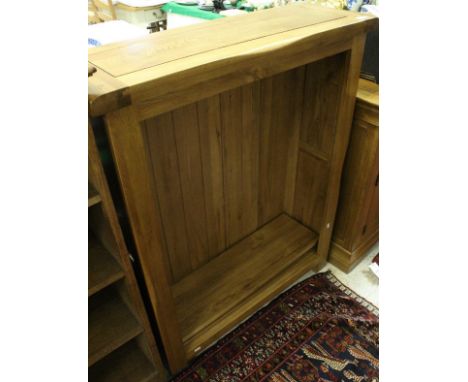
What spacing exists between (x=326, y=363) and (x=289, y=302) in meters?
0.30

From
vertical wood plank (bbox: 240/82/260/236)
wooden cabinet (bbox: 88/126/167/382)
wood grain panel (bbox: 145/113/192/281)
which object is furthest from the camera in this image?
vertical wood plank (bbox: 240/82/260/236)

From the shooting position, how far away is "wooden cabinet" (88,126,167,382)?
2.93 ft

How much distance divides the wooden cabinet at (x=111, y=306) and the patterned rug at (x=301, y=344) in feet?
0.64

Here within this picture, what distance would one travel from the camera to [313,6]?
4.50ft

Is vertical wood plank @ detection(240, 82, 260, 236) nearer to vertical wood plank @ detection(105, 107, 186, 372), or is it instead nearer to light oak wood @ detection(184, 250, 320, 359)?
light oak wood @ detection(184, 250, 320, 359)

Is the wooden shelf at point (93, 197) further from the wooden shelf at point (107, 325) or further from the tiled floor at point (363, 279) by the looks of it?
the tiled floor at point (363, 279)

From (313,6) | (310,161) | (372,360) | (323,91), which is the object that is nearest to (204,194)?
(310,161)

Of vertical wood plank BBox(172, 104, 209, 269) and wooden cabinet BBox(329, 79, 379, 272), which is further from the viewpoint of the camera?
wooden cabinet BBox(329, 79, 379, 272)

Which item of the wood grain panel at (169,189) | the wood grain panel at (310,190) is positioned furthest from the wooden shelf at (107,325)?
the wood grain panel at (310,190)

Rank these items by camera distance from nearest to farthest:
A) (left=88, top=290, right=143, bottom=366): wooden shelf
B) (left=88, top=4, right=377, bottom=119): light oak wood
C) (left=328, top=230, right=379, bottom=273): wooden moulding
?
(left=88, top=4, right=377, bottom=119): light oak wood → (left=88, top=290, right=143, bottom=366): wooden shelf → (left=328, top=230, right=379, bottom=273): wooden moulding

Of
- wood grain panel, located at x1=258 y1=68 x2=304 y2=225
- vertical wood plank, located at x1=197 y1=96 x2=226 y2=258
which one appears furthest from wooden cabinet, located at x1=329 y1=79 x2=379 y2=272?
vertical wood plank, located at x1=197 y1=96 x2=226 y2=258

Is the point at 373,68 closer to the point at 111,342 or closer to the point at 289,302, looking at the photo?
the point at 289,302

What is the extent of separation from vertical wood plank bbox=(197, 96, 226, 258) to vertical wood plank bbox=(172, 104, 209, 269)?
2 cm

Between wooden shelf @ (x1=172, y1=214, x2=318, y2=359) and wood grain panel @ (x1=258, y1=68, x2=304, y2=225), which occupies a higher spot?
wood grain panel @ (x1=258, y1=68, x2=304, y2=225)
